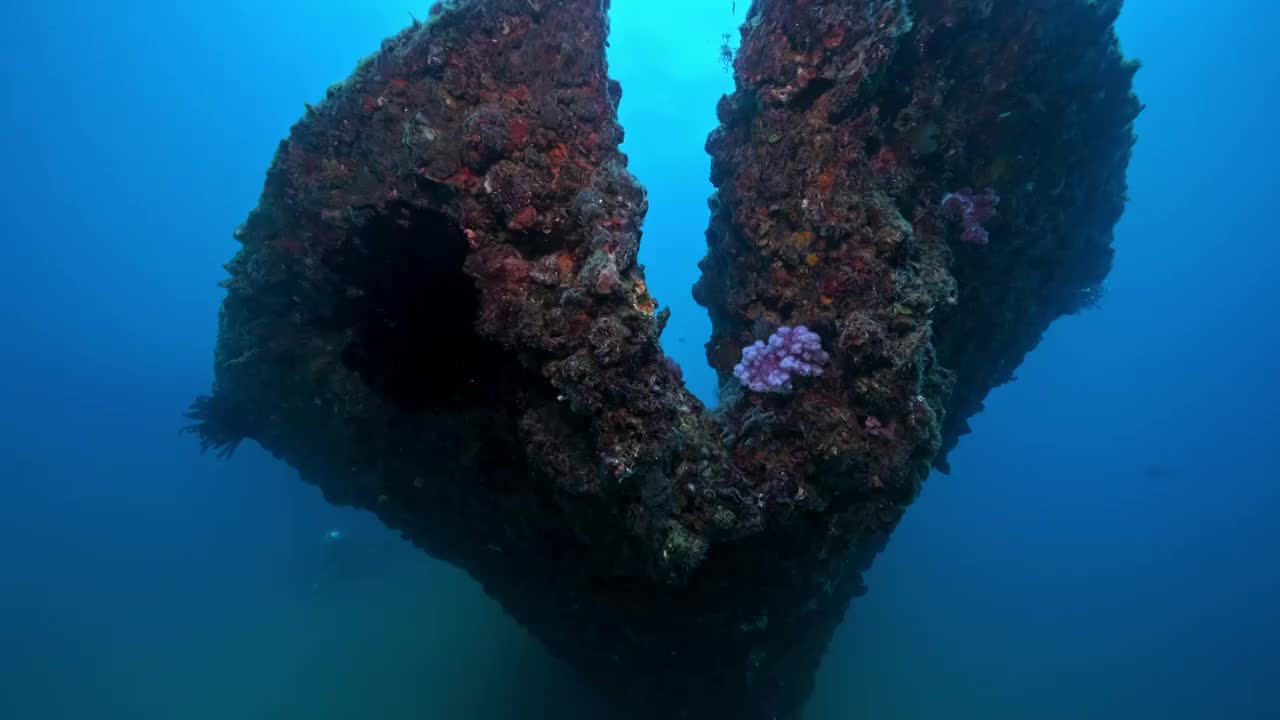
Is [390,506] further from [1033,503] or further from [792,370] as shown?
[1033,503]

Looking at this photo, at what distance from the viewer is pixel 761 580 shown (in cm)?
684

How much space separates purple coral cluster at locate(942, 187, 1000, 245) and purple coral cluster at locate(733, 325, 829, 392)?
8.79ft

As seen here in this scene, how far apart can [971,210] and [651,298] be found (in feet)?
14.7

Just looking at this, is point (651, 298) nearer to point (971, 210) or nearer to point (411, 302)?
point (411, 302)

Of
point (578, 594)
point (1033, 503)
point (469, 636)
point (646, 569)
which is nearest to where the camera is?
point (646, 569)

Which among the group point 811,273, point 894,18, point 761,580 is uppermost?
point 894,18

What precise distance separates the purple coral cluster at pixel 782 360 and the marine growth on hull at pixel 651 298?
0.03 metres

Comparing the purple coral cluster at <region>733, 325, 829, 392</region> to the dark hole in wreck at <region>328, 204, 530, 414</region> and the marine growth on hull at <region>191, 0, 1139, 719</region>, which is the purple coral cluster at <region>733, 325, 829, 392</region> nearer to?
the marine growth on hull at <region>191, 0, 1139, 719</region>

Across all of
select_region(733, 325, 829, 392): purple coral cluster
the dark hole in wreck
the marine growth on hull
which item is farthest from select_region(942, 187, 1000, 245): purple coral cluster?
the dark hole in wreck

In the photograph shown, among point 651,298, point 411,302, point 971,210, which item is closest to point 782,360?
point 651,298

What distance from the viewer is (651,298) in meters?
5.66

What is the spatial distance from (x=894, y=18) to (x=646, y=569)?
654 cm

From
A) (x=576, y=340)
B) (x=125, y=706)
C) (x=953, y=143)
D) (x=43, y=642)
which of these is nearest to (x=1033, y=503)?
(x=953, y=143)

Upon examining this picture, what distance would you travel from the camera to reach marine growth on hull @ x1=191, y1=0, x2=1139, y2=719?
17.3ft
